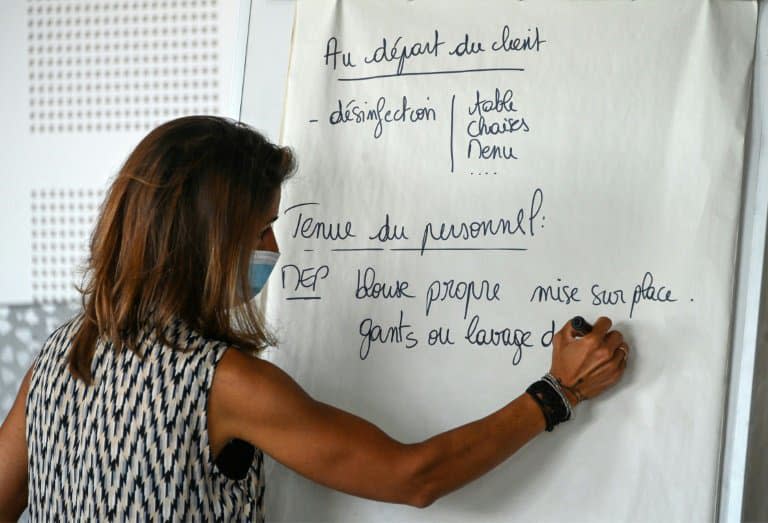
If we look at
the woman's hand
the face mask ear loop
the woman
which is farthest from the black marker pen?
the face mask ear loop

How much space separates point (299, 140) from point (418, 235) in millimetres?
254

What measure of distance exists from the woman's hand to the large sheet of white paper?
0.04 meters

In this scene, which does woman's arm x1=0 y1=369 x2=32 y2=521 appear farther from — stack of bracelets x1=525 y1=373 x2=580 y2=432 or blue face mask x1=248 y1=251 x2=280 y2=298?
stack of bracelets x1=525 y1=373 x2=580 y2=432

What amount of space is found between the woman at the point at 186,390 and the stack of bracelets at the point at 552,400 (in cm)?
6

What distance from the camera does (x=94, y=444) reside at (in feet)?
3.03

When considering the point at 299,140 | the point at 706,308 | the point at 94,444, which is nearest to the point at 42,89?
the point at 299,140

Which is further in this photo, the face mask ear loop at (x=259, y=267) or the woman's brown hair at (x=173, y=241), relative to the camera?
the face mask ear loop at (x=259, y=267)

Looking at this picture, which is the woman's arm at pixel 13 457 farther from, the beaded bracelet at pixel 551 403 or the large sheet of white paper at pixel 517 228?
the beaded bracelet at pixel 551 403

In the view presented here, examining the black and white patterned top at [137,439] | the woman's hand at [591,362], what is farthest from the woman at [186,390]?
the woman's hand at [591,362]

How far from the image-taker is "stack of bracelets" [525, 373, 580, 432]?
1.06m

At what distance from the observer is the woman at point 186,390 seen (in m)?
0.91

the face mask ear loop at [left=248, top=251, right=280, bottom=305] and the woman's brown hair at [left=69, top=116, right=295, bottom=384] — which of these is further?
the face mask ear loop at [left=248, top=251, right=280, bottom=305]

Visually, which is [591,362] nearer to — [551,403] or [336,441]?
[551,403]

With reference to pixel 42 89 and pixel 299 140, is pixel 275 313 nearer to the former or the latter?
pixel 299 140
